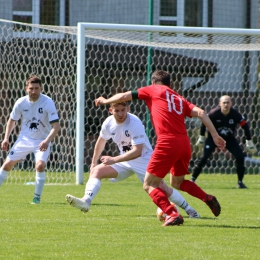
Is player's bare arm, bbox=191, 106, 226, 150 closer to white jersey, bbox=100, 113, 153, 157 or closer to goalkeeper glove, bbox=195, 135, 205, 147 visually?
white jersey, bbox=100, 113, 153, 157

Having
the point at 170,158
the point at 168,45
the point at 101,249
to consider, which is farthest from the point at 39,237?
the point at 168,45

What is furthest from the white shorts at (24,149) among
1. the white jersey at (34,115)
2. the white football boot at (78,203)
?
the white football boot at (78,203)

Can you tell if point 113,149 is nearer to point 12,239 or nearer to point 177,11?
point 177,11

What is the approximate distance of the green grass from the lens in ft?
19.0

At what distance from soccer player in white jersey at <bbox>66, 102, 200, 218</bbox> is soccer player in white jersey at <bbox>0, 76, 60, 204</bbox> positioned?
59.5 inches

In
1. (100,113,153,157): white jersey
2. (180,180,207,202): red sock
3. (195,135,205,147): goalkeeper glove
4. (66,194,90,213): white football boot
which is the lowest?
(195,135,205,147): goalkeeper glove

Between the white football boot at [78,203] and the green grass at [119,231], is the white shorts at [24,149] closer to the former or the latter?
the green grass at [119,231]

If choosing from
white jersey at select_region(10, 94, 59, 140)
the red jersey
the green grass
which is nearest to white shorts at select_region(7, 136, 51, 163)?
white jersey at select_region(10, 94, 59, 140)

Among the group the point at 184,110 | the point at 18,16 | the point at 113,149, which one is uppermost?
the point at 18,16

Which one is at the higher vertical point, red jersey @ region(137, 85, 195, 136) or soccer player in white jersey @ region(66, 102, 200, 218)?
red jersey @ region(137, 85, 195, 136)

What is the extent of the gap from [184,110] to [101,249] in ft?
7.16

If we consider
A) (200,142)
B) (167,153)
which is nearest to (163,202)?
(167,153)

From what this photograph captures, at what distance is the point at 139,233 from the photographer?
693 cm

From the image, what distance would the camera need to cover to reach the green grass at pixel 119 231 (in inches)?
228
